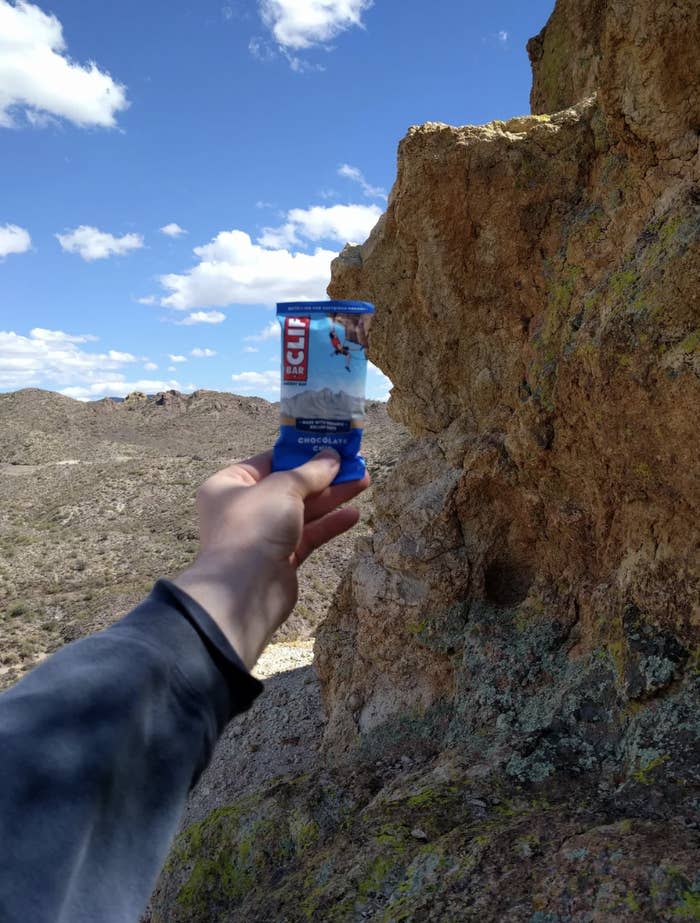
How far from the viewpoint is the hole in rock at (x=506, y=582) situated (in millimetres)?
5438

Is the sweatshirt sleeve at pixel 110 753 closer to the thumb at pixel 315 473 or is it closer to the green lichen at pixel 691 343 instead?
the thumb at pixel 315 473

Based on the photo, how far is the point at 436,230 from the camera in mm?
5660

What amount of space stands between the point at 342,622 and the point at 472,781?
3.72 m

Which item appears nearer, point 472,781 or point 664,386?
point 664,386

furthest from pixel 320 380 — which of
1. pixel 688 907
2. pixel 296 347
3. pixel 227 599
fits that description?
pixel 688 907

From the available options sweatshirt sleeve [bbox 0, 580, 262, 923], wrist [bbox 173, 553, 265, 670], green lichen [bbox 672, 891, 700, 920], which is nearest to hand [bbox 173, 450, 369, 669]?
wrist [bbox 173, 553, 265, 670]

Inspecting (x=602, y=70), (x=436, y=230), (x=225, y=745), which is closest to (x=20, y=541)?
(x=225, y=745)

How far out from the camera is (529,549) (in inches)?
212

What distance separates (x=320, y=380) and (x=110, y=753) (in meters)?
1.88

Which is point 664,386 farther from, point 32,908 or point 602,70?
point 32,908

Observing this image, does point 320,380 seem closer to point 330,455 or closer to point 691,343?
point 330,455

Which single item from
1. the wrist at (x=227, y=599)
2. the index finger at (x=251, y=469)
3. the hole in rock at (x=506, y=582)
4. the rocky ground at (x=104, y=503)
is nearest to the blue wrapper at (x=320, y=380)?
the index finger at (x=251, y=469)

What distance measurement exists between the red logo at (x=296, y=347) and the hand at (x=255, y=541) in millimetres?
402

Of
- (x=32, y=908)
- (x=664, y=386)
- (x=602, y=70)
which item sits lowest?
(x=32, y=908)
